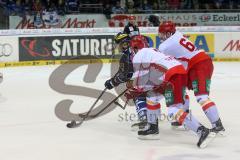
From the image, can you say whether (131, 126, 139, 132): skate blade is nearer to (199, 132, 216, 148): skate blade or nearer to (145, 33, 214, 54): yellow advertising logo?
(199, 132, 216, 148): skate blade

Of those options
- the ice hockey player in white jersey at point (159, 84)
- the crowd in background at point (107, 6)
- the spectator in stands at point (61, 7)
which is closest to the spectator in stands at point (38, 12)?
A: the crowd in background at point (107, 6)

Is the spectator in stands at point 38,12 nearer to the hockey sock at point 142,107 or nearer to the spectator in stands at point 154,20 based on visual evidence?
the spectator in stands at point 154,20

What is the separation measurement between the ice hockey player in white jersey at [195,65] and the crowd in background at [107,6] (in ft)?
31.1

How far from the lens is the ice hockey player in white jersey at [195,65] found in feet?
20.5

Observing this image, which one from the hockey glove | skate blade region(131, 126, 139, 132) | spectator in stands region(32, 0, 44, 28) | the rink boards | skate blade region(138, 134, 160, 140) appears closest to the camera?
skate blade region(138, 134, 160, 140)

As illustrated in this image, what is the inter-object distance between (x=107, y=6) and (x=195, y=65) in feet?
33.5

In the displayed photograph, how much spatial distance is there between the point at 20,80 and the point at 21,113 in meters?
3.36

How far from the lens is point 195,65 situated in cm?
636

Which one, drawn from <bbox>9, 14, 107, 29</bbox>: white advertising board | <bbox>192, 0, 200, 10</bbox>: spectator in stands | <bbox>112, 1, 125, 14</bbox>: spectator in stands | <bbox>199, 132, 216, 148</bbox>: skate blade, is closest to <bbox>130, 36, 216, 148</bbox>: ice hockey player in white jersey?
<bbox>199, 132, 216, 148</bbox>: skate blade

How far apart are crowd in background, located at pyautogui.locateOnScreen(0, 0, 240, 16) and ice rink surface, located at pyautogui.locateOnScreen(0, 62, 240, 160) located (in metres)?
6.40

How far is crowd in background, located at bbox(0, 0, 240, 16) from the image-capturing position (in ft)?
52.7

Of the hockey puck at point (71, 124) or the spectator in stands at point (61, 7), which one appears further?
the spectator in stands at point (61, 7)

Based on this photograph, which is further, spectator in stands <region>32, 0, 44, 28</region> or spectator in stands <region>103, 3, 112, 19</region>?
spectator in stands <region>103, 3, 112, 19</region>

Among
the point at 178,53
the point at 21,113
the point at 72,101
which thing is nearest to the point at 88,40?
the point at 72,101
